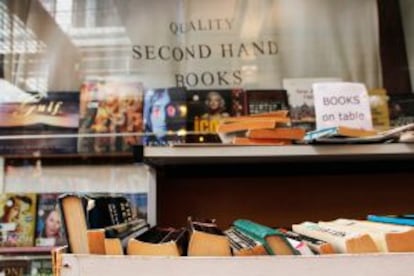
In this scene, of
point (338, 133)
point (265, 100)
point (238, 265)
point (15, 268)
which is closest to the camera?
point (238, 265)

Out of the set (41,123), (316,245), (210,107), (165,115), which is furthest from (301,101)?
(316,245)

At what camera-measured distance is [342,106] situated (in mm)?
1249

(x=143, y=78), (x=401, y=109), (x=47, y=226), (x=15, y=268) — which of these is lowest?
(x=15, y=268)

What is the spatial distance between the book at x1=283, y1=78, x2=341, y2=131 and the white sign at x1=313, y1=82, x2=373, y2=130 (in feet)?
3.05

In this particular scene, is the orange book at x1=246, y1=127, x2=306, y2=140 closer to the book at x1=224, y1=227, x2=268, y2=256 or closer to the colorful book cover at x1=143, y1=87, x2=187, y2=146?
the book at x1=224, y1=227, x2=268, y2=256

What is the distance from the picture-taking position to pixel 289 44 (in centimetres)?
259

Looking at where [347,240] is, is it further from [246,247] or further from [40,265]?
[40,265]

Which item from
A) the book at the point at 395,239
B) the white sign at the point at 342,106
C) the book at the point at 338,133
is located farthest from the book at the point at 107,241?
the white sign at the point at 342,106

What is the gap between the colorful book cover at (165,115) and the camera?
2324mm

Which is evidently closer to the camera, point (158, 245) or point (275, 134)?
point (158, 245)

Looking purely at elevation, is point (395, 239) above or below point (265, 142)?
below

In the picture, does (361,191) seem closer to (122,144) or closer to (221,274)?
(221,274)

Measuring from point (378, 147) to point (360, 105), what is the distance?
0.17 meters

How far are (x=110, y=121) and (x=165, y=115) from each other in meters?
0.30
